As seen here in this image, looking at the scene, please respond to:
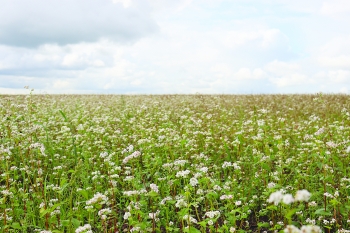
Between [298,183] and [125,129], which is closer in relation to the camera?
[298,183]

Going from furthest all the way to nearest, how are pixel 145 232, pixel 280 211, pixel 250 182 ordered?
pixel 250 182 → pixel 280 211 → pixel 145 232

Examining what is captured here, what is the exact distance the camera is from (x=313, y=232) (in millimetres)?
2230

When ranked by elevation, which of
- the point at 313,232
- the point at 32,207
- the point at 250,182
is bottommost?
the point at 32,207

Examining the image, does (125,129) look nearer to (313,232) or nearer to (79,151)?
(79,151)

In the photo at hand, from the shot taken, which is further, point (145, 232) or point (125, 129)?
point (125, 129)

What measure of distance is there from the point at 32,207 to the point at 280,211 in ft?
15.1

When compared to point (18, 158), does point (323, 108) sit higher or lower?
higher

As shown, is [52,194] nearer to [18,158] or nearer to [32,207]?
[32,207]

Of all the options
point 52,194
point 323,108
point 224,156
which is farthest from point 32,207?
point 323,108

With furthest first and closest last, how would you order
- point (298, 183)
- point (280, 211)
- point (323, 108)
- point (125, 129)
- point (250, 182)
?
1. point (323, 108)
2. point (125, 129)
3. point (250, 182)
4. point (298, 183)
5. point (280, 211)

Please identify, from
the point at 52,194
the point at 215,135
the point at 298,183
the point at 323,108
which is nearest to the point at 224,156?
the point at 215,135

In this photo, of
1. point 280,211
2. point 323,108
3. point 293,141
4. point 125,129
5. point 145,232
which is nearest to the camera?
point 145,232

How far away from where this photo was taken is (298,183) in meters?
6.18

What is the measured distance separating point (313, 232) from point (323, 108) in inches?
665
